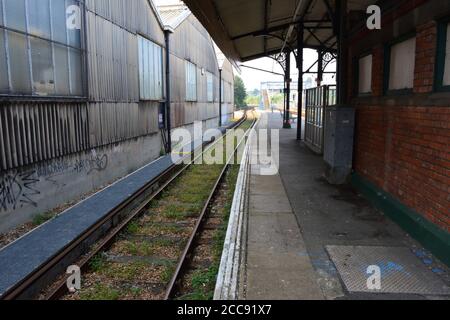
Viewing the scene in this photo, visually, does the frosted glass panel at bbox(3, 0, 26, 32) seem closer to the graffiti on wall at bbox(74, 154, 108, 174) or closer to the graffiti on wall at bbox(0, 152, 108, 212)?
the graffiti on wall at bbox(0, 152, 108, 212)

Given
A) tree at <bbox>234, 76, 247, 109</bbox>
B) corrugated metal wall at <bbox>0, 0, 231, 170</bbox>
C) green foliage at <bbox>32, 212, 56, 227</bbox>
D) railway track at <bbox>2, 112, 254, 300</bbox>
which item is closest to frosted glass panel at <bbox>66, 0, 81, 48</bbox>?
corrugated metal wall at <bbox>0, 0, 231, 170</bbox>

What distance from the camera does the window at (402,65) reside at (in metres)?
6.27

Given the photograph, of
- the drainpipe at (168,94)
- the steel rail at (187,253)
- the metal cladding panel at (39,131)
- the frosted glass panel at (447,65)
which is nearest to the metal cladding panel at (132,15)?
the drainpipe at (168,94)

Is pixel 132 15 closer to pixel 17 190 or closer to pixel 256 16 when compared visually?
pixel 256 16

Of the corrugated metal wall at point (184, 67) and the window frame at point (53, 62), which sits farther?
the corrugated metal wall at point (184, 67)

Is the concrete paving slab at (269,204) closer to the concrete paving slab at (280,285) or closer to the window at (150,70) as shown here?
the concrete paving slab at (280,285)

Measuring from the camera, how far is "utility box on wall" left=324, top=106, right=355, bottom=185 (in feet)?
30.0

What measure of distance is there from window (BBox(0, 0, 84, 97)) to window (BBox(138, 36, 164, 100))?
4.64m

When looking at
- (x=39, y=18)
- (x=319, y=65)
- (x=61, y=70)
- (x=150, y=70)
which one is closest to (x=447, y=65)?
(x=39, y=18)

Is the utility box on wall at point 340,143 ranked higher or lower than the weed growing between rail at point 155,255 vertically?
higher

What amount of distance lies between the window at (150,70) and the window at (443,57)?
10602 mm
